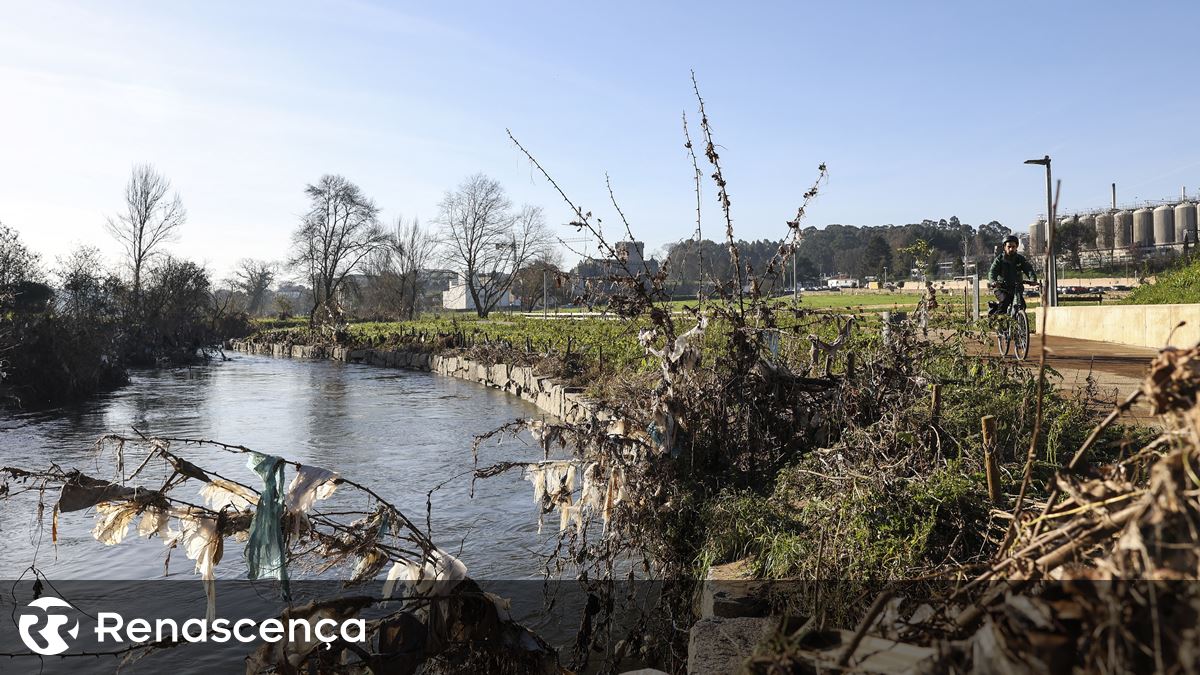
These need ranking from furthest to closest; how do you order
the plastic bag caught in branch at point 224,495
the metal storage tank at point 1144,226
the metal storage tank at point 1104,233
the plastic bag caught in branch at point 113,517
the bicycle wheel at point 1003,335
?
the metal storage tank at point 1144,226, the metal storage tank at point 1104,233, the bicycle wheel at point 1003,335, the plastic bag caught in branch at point 224,495, the plastic bag caught in branch at point 113,517

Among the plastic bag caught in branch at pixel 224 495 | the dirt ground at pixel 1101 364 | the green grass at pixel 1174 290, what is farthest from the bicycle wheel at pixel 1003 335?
the green grass at pixel 1174 290

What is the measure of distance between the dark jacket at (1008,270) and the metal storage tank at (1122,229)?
73356mm

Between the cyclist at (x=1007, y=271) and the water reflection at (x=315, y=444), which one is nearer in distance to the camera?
the water reflection at (x=315, y=444)

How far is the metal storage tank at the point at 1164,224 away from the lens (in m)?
78.8

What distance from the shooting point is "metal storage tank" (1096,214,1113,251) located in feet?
247

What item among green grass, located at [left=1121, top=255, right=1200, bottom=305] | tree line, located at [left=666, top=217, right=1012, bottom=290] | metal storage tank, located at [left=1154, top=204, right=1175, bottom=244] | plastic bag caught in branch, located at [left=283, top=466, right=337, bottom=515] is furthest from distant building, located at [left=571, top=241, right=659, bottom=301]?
metal storage tank, located at [left=1154, top=204, right=1175, bottom=244]

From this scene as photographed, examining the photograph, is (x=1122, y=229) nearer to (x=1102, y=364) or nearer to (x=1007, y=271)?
(x=1102, y=364)

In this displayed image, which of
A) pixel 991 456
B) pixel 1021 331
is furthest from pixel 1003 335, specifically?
pixel 991 456

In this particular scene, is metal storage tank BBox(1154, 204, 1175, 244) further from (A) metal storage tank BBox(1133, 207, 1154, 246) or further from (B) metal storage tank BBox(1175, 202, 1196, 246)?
(A) metal storage tank BBox(1133, 207, 1154, 246)

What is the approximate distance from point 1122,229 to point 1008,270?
80165 mm

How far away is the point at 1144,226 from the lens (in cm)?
8200

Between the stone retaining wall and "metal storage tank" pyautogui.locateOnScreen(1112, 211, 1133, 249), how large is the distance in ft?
215

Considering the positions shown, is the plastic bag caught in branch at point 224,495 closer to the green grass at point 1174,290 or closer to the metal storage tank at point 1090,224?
the green grass at point 1174,290

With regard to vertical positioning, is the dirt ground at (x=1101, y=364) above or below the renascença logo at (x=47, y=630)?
above
